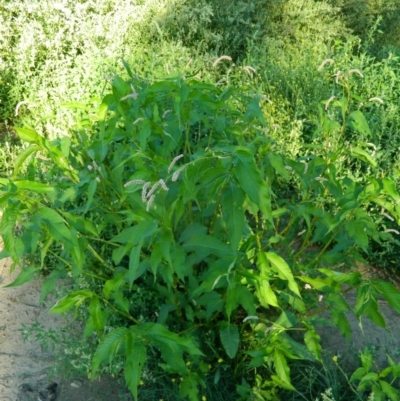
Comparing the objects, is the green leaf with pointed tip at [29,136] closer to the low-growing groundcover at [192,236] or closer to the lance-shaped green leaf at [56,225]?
the low-growing groundcover at [192,236]

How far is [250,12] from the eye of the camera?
20.6ft

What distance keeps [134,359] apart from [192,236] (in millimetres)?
461

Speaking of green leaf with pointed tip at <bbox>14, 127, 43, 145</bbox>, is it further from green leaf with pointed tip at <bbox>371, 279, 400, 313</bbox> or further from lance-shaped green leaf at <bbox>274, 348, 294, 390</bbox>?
green leaf with pointed tip at <bbox>371, 279, 400, 313</bbox>

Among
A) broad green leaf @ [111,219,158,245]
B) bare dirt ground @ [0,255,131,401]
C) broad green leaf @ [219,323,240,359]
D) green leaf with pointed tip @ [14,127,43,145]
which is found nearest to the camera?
broad green leaf @ [111,219,158,245]

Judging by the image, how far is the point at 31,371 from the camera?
9.40 ft

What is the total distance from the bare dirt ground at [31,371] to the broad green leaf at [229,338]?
23.1 inches

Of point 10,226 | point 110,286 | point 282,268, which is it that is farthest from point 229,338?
point 10,226

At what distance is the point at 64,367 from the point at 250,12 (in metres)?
4.64

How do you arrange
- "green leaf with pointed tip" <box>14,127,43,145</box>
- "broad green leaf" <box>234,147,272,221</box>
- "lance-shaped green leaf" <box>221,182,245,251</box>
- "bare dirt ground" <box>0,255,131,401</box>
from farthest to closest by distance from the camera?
"bare dirt ground" <box>0,255,131,401</box>
"green leaf with pointed tip" <box>14,127,43,145</box>
"lance-shaped green leaf" <box>221,182,245,251</box>
"broad green leaf" <box>234,147,272,221</box>

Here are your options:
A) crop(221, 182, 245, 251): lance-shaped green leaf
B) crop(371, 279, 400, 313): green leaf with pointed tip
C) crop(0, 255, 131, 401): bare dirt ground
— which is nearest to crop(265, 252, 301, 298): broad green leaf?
crop(371, 279, 400, 313): green leaf with pointed tip

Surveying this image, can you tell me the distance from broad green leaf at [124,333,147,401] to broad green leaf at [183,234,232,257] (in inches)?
14.7

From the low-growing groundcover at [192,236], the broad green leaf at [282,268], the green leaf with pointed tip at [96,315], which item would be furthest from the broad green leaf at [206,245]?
the green leaf with pointed tip at [96,315]

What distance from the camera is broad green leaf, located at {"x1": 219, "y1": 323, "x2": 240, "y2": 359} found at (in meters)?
2.31

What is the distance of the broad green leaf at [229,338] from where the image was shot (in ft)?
7.57
